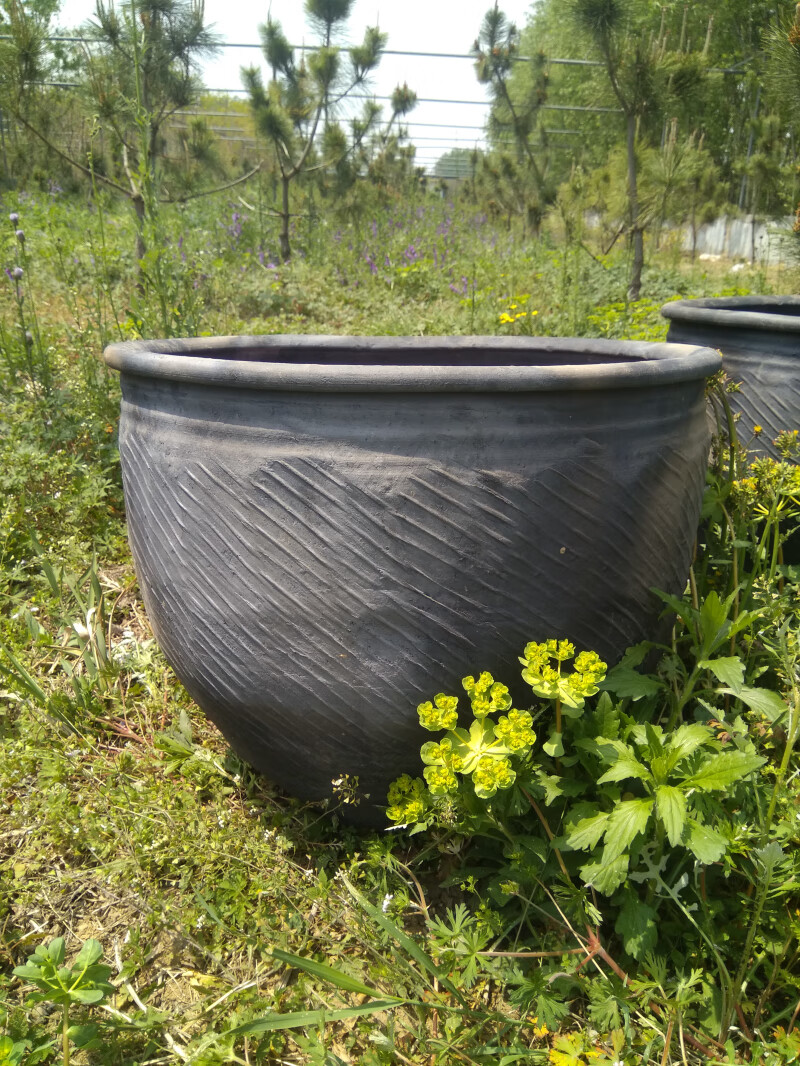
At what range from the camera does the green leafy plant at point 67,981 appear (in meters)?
1.07

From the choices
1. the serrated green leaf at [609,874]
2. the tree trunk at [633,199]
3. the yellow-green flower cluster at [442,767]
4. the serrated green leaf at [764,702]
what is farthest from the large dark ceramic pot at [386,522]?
the tree trunk at [633,199]

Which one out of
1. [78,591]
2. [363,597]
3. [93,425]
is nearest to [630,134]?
[93,425]

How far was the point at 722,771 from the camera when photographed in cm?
113

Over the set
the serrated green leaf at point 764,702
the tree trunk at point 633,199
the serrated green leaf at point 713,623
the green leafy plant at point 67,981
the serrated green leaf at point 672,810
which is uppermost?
the tree trunk at point 633,199

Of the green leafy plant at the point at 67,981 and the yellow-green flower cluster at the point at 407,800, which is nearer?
the green leafy plant at the point at 67,981

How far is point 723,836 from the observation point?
3.72 feet

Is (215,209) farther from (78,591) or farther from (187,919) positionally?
(187,919)

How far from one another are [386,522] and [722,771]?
60cm

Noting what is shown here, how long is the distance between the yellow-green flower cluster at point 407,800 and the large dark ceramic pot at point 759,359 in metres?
1.42

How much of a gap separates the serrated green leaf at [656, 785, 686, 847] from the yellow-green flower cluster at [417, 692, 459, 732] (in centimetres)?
31

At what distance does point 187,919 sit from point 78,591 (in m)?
1.10

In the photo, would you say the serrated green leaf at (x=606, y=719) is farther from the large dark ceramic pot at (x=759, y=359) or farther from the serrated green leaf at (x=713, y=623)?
the large dark ceramic pot at (x=759, y=359)

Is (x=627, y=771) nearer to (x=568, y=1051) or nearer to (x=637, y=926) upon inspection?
(x=637, y=926)

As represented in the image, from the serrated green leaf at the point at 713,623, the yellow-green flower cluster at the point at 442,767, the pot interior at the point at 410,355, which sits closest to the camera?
the yellow-green flower cluster at the point at 442,767
